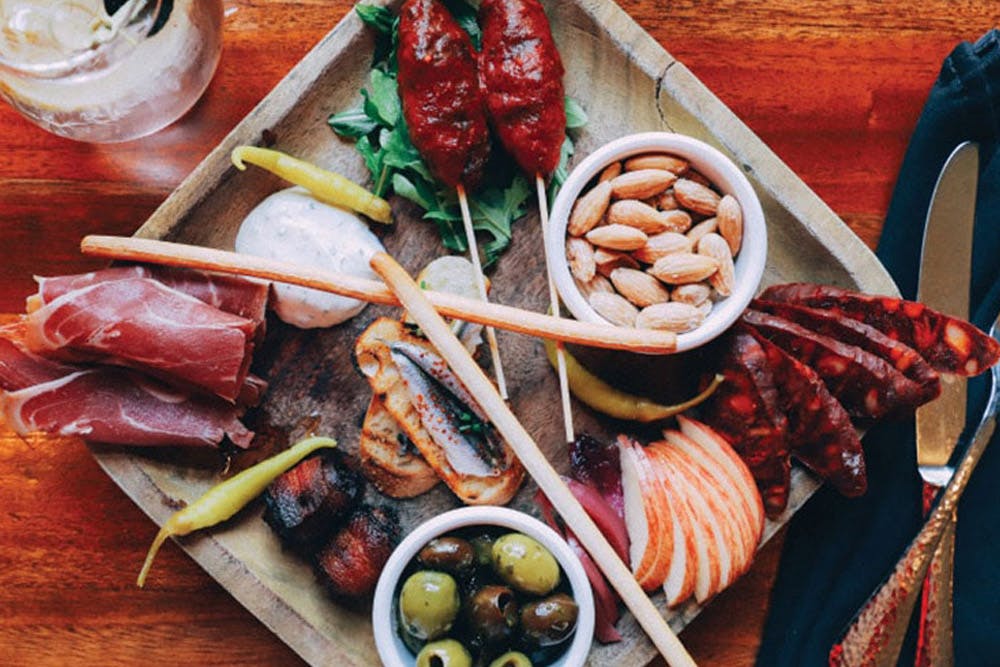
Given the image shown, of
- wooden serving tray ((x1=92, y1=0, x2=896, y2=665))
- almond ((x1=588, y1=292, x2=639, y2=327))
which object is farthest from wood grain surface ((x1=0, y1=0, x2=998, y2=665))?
almond ((x1=588, y1=292, x2=639, y2=327))

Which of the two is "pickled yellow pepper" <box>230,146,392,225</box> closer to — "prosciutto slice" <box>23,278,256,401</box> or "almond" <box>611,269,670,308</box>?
"prosciutto slice" <box>23,278,256,401</box>

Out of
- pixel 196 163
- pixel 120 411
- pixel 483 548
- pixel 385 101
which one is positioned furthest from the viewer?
pixel 196 163

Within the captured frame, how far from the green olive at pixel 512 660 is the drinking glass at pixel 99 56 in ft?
4.63

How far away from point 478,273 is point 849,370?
32.9 inches

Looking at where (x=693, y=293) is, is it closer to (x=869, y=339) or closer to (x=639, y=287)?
(x=639, y=287)

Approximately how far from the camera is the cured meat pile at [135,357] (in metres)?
1.99

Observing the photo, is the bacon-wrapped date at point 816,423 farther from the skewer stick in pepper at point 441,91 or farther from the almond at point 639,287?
the skewer stick in pepper at point 441,91

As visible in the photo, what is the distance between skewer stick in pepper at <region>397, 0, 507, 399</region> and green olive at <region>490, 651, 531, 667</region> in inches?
39.7

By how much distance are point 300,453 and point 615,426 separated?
2.40ft

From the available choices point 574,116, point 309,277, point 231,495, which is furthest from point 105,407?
point 574,116

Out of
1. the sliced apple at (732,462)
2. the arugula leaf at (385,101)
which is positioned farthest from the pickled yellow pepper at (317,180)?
the sliced apple at (732,462)

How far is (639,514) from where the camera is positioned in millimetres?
1999

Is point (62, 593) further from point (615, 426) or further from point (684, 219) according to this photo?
point (684, 219)

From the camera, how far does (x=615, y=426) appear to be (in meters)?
2.19
